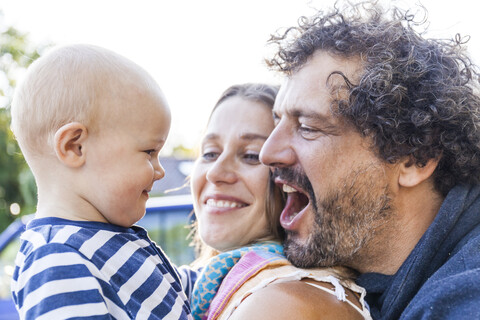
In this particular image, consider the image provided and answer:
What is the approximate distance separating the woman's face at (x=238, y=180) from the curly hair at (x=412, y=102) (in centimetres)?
53

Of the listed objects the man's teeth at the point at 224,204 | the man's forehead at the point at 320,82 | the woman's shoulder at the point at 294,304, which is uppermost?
the man's forehead at the point at 320,82

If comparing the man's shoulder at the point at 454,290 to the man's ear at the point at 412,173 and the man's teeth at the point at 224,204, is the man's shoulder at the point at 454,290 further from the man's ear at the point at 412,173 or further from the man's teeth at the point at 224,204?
the man's teeth at the point at 224,204

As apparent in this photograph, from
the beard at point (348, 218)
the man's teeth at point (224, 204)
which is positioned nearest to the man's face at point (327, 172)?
the beard at point (348, 218)

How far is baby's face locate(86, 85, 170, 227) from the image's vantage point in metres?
1.58

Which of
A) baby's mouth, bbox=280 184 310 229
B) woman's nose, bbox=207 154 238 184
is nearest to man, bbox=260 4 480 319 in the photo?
baby's mouth, bbox=280 184 310 229

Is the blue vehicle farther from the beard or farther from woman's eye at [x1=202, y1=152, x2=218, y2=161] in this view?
the beard

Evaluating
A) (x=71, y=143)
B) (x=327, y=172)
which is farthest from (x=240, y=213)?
(x=71, y=143)

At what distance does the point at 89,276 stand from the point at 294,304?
671 millimetres

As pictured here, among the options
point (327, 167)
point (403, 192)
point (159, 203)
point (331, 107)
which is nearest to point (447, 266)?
point (403, 192)

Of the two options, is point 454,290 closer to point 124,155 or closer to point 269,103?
point 124,155

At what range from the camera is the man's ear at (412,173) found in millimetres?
1991

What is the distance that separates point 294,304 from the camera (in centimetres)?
159

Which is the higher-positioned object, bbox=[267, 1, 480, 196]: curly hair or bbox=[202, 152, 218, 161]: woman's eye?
bbox=[267, 1, 480, 196]: curly hair

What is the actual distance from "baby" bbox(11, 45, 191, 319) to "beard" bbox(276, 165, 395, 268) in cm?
62
